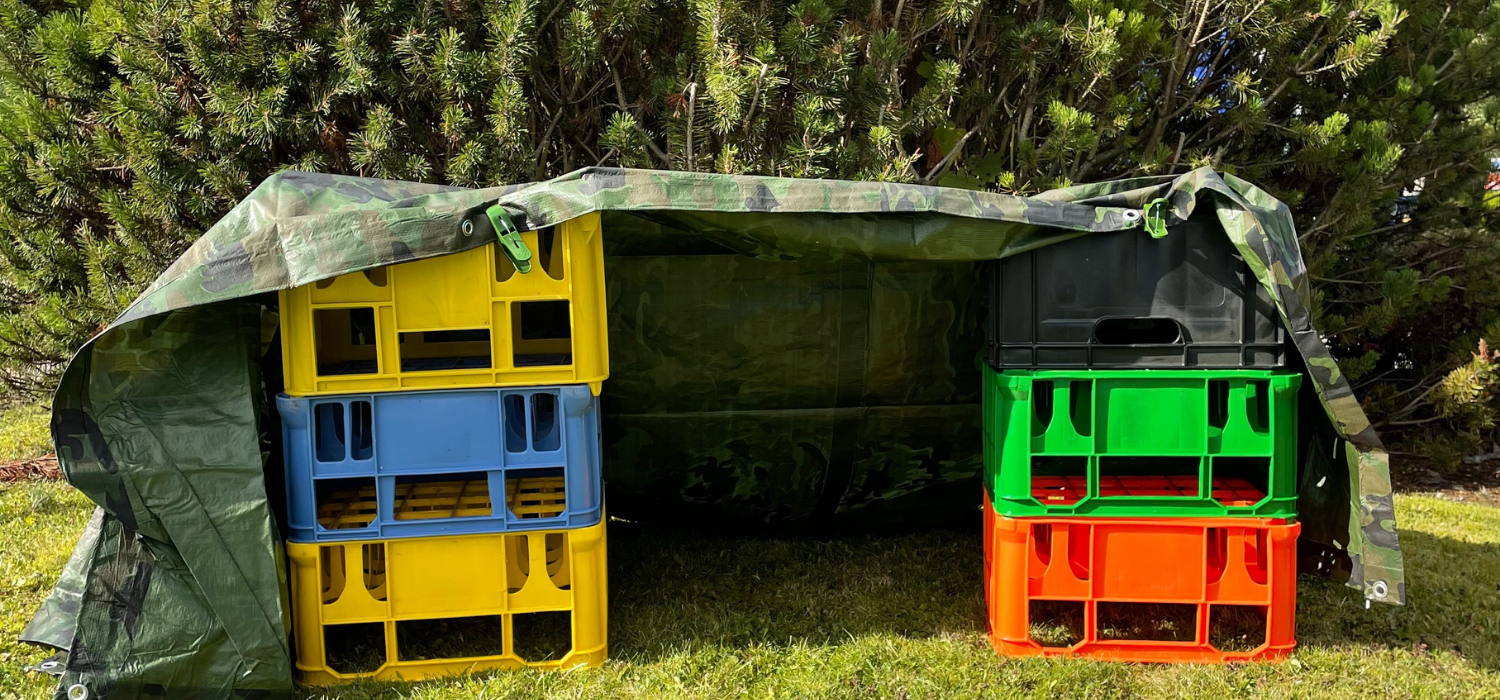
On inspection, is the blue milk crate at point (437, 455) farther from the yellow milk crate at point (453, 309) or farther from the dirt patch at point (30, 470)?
the dirt patch at point (30, 470)

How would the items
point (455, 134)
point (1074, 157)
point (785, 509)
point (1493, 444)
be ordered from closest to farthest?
1. point (785, 509)
2. point (455, 134)
3. point (1074, 157)
4. point (1493, 444)

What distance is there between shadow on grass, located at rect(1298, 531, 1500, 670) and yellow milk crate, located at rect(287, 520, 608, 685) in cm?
216

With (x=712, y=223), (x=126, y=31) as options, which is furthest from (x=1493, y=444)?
(x=126, y=31)

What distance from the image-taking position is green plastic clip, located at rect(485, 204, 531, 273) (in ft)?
7.25

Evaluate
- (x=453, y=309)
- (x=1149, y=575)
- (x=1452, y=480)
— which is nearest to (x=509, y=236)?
(x=453, y=309)

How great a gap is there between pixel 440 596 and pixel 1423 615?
3129mm

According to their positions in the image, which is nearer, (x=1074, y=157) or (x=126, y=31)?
(x=126, y=31)

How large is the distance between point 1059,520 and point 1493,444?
5757 millimetres

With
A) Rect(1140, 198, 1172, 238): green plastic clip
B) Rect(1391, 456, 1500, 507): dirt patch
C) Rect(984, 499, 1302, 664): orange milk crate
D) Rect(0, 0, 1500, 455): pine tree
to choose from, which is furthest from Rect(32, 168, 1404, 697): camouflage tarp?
Rect(1391, 456, 1500, 507): dirt patch

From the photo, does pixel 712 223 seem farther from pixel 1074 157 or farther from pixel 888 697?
pixel 1074 157

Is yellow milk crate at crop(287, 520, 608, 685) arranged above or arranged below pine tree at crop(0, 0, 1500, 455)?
below

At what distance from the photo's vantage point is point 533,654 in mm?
2582

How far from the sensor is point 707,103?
4.04 meters

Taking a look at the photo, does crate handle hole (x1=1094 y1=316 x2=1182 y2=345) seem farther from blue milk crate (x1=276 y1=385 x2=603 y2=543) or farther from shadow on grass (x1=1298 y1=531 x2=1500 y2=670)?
blue milk crate (x1=276 y1=385 x2=603 y2=543)
